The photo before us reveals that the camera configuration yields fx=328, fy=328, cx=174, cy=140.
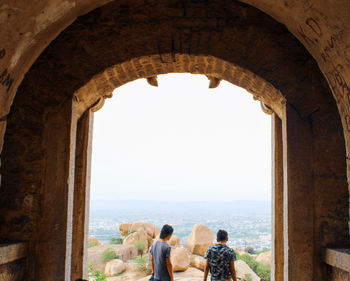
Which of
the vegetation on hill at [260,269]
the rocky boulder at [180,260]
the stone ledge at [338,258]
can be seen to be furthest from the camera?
the vegetation on hill at [260,269]

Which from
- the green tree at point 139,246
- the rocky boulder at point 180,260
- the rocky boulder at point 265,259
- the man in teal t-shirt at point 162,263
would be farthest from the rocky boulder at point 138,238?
the man in teal t-shirt at point 162,263

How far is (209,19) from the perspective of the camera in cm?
383

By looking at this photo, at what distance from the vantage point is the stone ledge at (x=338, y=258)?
310 cm

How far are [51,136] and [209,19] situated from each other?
2.29m

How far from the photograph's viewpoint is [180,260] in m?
11.0

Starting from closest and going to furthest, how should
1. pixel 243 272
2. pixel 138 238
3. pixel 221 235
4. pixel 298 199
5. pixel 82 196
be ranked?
pixel 298 199 → pixel 221 235 → pixel 82 196 → pixel 243 272 → pixel 138 238

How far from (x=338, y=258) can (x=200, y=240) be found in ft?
33.8

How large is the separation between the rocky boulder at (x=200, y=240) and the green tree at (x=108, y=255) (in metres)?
3.00

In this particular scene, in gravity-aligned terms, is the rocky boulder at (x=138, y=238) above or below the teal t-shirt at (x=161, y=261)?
below

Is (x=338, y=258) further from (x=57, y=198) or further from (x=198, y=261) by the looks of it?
(x=198, y=261)

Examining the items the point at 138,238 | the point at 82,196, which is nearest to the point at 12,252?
the point at 82,196

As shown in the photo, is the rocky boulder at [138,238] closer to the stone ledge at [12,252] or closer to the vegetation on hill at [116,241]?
the vegetation on hill at [116,241]

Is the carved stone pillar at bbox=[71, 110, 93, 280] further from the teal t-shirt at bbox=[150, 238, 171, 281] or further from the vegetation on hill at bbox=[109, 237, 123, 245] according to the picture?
the vegetation on hill at bbox=[109, 237, 123, 245]

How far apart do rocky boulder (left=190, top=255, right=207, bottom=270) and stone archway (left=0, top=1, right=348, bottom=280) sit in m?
8.45
